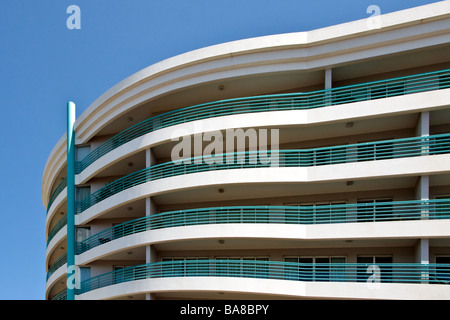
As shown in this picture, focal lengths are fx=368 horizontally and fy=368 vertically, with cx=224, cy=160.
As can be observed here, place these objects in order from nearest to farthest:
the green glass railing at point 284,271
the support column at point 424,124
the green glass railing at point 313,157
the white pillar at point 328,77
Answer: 1. the support column at point 424,124
2. the green glass railing at point 284,271
3. the green glass railing at point 313,157
4. the white pillar at point 328,77

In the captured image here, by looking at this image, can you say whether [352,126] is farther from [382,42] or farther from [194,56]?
[194,56]

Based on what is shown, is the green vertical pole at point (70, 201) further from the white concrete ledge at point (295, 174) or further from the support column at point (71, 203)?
the white concrete ledge at point (295, 174)

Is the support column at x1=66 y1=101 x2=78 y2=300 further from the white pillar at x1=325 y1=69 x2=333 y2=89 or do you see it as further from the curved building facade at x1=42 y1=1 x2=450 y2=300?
the white pillar at x1=325 y1=69 x2=333 y2=89

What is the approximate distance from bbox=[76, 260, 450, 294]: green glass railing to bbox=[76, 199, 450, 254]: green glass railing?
1898mm

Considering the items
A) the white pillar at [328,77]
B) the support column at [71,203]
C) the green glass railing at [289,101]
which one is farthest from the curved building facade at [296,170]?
the support column at [71,203]

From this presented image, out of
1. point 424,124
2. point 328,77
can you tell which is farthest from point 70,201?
point 424,124

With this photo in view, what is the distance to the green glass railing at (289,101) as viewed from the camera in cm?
1549

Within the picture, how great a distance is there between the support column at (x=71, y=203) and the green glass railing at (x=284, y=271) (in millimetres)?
4307

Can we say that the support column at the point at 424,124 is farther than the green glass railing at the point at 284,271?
No

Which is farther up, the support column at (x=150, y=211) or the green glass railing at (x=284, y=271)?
the support column at (x=150, y=211)

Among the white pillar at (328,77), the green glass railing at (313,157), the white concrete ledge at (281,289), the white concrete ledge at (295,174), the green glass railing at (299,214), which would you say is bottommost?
the white concrete ledge at (281,289)

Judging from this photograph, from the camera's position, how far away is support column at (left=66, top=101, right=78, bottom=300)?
21.2 metres
